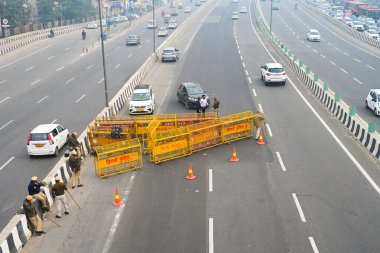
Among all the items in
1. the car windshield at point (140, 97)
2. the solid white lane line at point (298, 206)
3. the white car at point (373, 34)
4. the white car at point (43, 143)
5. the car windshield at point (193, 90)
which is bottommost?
the solid white lane line at point (298, 206)

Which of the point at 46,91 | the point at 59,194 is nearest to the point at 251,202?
the point at 59,194

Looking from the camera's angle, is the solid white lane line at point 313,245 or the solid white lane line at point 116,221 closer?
the solid white lane line at point 313,245

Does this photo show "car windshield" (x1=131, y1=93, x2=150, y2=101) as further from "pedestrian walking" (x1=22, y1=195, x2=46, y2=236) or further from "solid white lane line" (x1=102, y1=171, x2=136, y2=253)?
"pedestrian walking" (x1=22, y1=195, x2=46, y2=236)

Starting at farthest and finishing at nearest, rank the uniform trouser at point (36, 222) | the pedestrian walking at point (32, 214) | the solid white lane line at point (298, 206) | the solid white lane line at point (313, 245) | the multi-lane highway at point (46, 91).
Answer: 1. the multi-lane highway at point (46, 91)
2. the solid white lane line at point (298, 206)
3. the uniform trouser at point (36, 222)
4. the pedestrian walking at point (32, 214)
5. the solid white lane line at point (313, 245)

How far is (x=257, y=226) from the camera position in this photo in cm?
1390

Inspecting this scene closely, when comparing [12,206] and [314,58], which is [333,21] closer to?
[314,58]

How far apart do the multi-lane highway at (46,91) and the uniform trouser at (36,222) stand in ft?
6.33

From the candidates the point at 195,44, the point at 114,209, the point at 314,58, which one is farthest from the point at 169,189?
the point at 195,44

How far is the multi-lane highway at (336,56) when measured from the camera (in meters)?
34.7

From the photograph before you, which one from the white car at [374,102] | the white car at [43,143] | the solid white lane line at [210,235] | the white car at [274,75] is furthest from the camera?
the white car at [274,75]

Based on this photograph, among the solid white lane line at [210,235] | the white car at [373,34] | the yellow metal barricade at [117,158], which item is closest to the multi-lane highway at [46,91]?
the yellow metal barricade at [117,158]

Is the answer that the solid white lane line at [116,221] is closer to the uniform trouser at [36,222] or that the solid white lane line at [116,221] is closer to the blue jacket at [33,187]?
the uniform trouser at [36,222]

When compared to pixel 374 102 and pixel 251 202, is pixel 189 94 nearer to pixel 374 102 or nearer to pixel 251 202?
pixel 374 102

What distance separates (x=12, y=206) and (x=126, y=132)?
22.5ft
